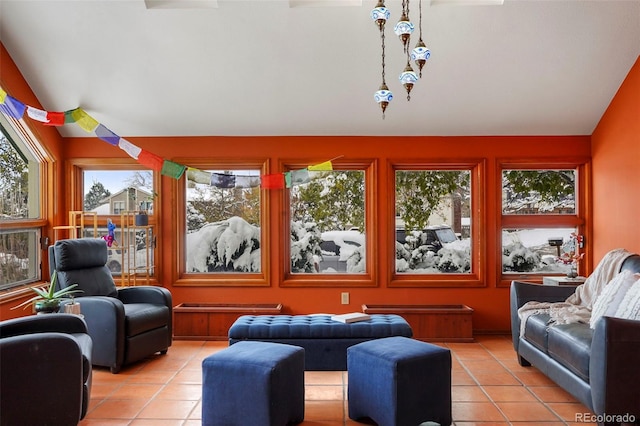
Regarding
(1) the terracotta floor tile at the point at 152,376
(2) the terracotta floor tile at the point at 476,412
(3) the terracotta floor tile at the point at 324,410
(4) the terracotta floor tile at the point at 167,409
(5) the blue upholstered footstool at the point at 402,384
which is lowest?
(3) the terracotta floor tile at the point at 324,410

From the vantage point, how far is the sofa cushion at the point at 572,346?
3078 mm

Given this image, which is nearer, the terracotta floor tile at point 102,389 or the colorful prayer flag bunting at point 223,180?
the terracotta floor tile at point 102,389

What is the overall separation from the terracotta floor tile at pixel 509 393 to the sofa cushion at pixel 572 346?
1.03 ft

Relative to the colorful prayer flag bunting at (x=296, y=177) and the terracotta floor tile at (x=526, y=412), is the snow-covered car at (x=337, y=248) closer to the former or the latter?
the colorful prayer flag bunting at (x=296, y=177)

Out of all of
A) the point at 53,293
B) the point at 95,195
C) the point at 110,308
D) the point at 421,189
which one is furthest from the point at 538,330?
the point at 95,195

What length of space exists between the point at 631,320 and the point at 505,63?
2.39 meters

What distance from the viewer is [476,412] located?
3.24 metres

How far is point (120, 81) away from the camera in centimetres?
461

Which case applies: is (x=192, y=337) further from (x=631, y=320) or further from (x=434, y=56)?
(x=631, y=320)

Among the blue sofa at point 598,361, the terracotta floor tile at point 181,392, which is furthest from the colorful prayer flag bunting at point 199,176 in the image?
the blue sofa at point 598,361

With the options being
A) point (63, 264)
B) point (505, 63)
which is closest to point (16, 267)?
point (63, 264)

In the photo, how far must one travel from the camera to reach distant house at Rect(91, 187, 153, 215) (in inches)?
214

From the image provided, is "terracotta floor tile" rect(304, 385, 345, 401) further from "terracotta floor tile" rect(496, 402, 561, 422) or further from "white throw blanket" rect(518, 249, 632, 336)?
"white throw blanket" rect(518, 249, 632, 336)

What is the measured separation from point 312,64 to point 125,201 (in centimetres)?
252
